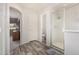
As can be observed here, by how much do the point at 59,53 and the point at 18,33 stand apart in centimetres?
102

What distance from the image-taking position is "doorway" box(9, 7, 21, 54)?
7.11 feet

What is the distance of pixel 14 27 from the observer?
2.18 metres

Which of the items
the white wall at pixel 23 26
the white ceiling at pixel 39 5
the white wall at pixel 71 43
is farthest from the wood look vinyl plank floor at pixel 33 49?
the white ceiling at pixel 39 5

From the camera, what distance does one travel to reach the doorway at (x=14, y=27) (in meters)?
2.17

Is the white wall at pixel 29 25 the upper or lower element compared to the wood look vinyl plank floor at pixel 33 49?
upper

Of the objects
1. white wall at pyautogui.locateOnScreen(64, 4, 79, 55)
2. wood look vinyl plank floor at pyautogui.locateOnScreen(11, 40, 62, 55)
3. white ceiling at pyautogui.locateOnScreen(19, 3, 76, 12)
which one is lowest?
wood look vinyl plank floor at pyautogui.locateOnScreen(11, 40, 62, 55)

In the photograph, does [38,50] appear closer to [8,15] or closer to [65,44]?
[65,44]

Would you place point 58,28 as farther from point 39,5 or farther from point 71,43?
point 39,5

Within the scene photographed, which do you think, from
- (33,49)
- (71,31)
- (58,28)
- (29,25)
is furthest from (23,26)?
(71,31)

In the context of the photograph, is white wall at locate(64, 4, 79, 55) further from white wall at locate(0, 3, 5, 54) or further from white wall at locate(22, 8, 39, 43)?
white wall at locate(0, 3, 5, 54)

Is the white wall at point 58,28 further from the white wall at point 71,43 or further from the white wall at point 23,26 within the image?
the white wall at point 23,26

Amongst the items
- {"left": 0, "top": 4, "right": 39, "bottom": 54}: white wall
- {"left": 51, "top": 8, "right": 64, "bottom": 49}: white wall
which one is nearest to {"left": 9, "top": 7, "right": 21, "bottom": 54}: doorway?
{"left": 0, "top": 4, "right": 39, "bottom": 54}: white wall
